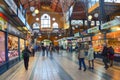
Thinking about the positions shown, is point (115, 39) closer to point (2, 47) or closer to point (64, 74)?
point (64, 74)

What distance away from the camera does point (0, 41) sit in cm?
1333

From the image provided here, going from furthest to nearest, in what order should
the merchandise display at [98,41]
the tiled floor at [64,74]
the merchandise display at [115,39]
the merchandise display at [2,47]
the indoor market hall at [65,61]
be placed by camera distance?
the merchandise display at [98,41] < the merchandise display at [115,39] < the merchandise display at [2,47] < the indoor market hall at [65,61] < the tiled floor at [64,74]

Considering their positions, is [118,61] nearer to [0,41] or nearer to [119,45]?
[119,45]

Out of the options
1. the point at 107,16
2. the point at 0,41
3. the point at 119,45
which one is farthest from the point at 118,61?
the point at 107,16

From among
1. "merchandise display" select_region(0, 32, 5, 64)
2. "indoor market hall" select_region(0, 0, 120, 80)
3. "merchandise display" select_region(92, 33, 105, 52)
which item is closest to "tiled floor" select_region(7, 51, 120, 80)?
"indoor market hall" select_region(0, 0, 120, 80)

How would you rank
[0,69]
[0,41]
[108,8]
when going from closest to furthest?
[0,69], [0,41], [108,8]

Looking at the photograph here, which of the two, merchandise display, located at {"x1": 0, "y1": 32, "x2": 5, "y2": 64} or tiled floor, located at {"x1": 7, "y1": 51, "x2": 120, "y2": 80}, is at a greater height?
merchandise display, located at {"x1": 0, "y1": 32, "x2": 5, "y2": 64}

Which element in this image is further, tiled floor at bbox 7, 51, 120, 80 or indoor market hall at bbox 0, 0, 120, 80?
indoor market hall at bbox 0, 0, 120, 80

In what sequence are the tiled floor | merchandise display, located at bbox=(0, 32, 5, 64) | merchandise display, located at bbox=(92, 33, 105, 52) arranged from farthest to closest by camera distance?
1. merchandise display, located at bbox=(92, 33, 105, 52)
2. merchandise display, located at bbox=(0, 32, 5, 64)
3. the tiled floor

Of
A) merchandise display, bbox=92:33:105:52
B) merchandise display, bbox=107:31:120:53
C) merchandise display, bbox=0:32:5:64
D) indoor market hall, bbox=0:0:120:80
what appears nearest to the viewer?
indoor market hall, bbox=0:0:120:80

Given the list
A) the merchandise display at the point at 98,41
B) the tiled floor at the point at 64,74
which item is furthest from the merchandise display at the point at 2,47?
the merchandise display at the point at 98,41

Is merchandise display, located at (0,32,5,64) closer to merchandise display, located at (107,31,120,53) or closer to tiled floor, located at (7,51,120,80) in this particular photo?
tiled floor, located at (7,51,120,80)

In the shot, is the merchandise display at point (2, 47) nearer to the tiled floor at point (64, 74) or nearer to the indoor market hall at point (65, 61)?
the indoor market hall at point (65, 61)

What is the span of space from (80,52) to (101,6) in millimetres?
11160
